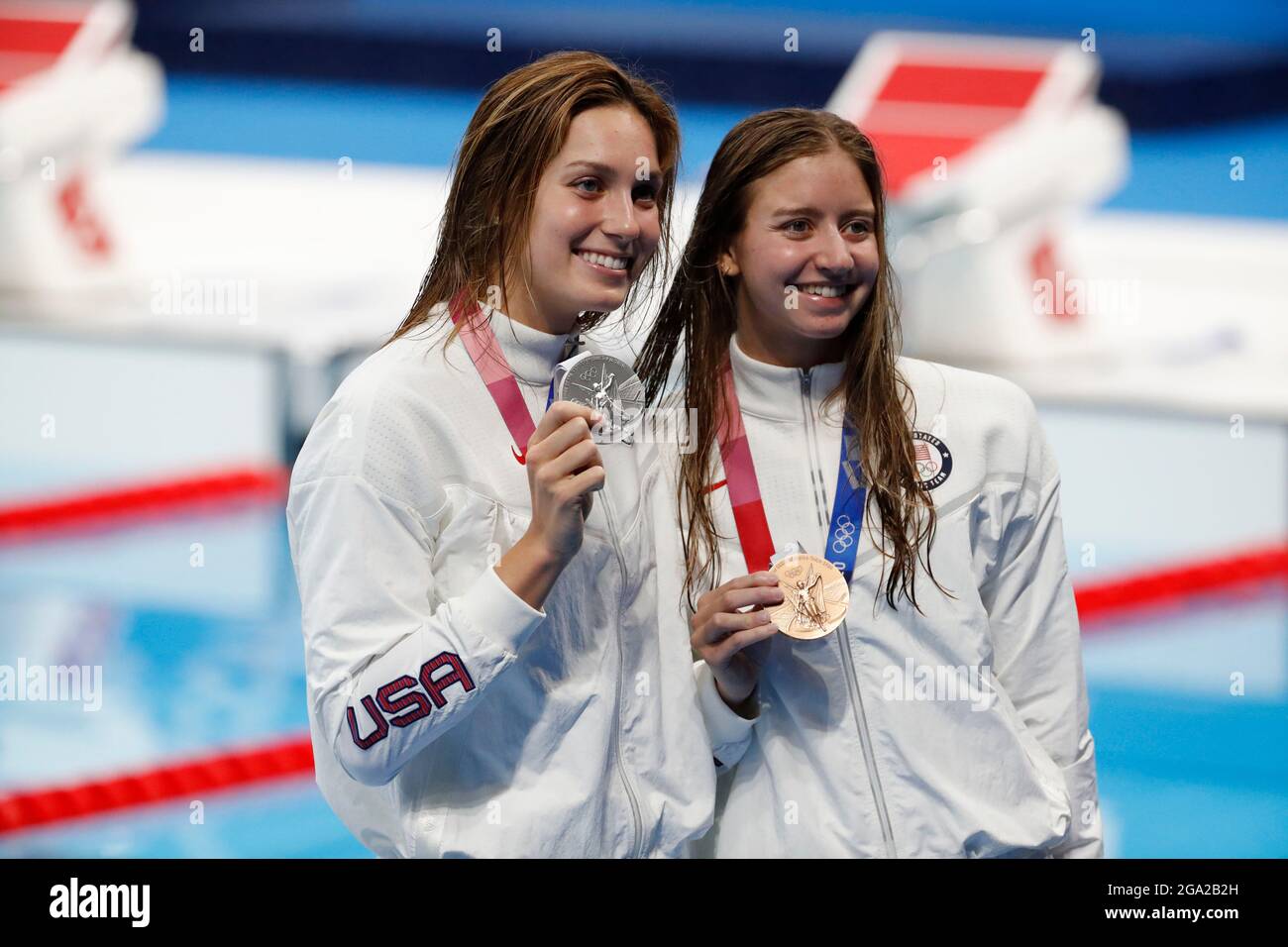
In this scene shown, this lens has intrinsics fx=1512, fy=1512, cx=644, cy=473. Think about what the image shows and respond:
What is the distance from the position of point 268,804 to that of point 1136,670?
2.77 meters

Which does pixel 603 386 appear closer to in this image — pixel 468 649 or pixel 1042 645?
pixel 468 649

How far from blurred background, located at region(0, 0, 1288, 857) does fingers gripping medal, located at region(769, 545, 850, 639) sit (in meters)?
2.25

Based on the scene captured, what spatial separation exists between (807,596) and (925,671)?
0.20m

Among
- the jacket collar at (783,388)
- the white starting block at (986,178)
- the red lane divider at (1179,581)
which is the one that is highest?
the white starting block at (986,178)

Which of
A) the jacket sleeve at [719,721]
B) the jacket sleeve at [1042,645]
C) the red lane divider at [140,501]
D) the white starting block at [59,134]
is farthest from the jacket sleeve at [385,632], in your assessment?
the white starting block at [59,134]

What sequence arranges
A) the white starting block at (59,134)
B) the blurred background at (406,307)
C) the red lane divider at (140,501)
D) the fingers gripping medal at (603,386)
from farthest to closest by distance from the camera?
1. the white starting block at (59,134)
2. the red lane divider at (140,501)
3. the blurred background at (406,307)
4. the fingers gripping medal at (603,386)

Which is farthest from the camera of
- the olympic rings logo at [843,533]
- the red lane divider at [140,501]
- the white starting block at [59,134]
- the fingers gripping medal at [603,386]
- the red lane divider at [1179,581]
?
the white starting block at [59,134]

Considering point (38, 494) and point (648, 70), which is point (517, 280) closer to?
point (38, 494)

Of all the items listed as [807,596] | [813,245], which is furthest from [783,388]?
[807,596]

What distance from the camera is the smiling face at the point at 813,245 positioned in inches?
80.4

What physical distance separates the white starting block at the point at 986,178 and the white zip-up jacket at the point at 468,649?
5.02m

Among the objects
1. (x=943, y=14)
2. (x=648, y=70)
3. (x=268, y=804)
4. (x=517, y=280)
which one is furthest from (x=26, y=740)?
(x=943, y=14)

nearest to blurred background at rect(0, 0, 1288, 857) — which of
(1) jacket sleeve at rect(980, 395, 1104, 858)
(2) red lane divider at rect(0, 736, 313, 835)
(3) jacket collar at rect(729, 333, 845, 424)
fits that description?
(2) red lane divider at rect(0, 736, 313, 835)

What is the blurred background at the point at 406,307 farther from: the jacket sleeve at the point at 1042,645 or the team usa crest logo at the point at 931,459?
the team usa crest logo at the point at 931,459
